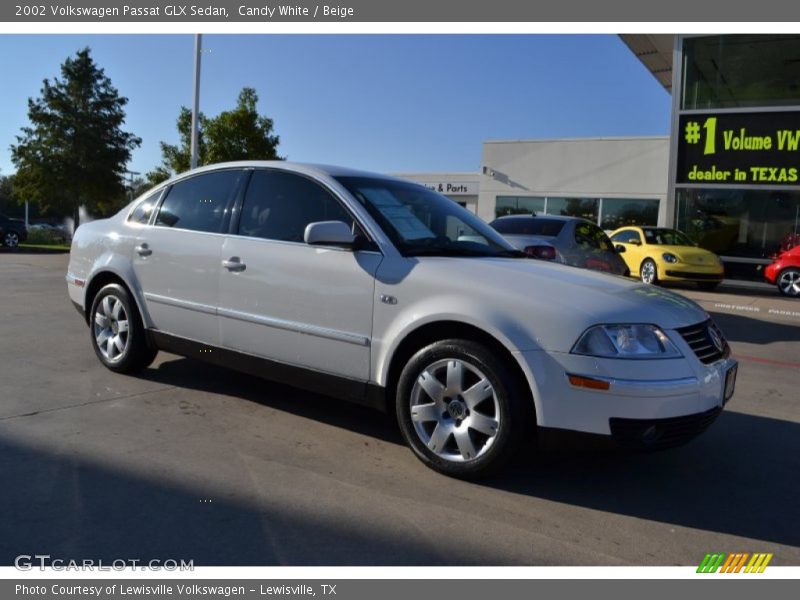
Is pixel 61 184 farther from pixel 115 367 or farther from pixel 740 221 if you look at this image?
pixel 115 367

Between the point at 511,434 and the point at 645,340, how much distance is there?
2.59ft

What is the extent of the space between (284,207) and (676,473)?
2.84 meters

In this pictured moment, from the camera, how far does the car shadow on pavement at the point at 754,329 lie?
9016mm

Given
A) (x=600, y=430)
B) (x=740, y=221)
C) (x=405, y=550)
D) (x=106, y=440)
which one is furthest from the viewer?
(x=740, y=221)

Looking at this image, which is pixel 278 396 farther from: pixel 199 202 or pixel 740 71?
pixel 740 71

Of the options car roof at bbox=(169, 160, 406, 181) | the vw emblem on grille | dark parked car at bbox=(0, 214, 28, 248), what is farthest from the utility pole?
the vw emblem on grille

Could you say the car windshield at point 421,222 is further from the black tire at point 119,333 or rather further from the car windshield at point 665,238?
the car windshield at point 665,238

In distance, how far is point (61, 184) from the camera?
3841 cm

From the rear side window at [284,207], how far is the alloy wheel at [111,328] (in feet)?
4.69

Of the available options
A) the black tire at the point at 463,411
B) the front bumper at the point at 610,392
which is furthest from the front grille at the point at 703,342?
the black tire at the point at 463,411

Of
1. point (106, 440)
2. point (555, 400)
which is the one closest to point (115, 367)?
point (106, 440)

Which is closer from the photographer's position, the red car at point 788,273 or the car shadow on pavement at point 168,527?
the car shadow on pavement at point 168,527

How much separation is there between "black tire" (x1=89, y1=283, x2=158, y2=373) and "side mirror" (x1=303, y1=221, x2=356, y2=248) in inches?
78.6
